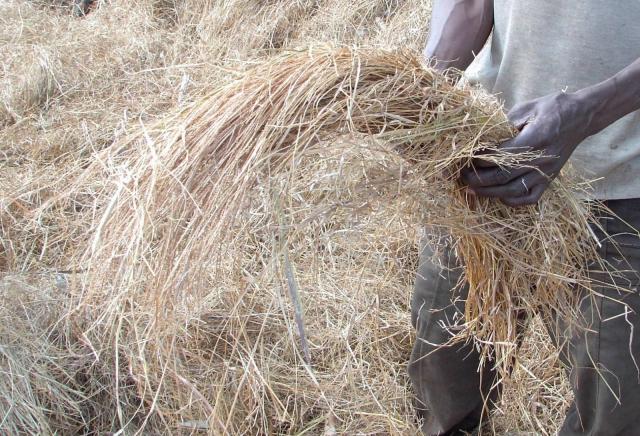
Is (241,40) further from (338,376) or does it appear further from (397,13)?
(338,376)

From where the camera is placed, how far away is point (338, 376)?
6.94 ft

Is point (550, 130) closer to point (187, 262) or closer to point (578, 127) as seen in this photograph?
point (578, 127)

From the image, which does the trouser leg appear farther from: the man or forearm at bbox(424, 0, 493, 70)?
forearm at bbox(424, 0, 493, 70)

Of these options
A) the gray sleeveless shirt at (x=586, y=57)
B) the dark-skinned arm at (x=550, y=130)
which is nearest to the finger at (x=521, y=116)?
the dark-skinned arm at (x=550, y=130)

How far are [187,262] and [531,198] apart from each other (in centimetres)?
52

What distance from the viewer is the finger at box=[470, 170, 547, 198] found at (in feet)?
3.63

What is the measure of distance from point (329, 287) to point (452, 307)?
0.92 m

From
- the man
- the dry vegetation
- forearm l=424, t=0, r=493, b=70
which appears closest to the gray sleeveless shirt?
the man

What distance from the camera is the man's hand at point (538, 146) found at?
43.2 inches

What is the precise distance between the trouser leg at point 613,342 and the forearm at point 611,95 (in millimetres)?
211

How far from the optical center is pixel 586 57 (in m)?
1.26

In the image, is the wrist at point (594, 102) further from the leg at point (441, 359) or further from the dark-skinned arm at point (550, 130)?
the leg at point (441, 359)

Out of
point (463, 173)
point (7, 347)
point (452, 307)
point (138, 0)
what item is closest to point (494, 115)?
point (463, 173)

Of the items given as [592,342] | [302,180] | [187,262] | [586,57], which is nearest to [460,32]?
[586,57]
